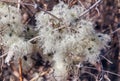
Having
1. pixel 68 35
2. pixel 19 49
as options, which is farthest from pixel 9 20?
pixel 68 35

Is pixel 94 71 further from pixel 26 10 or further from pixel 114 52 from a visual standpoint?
pixel 26 10

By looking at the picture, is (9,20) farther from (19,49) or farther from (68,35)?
(68,35)

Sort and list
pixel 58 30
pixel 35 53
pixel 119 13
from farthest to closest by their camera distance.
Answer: pixel 119 13 → pixel 35 53 → pixel 58 30

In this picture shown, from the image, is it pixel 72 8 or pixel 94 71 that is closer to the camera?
pixel 72 8

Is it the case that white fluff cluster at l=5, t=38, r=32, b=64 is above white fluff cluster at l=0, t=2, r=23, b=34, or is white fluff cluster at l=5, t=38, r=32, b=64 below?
below

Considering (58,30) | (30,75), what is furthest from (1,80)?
(58,30)
